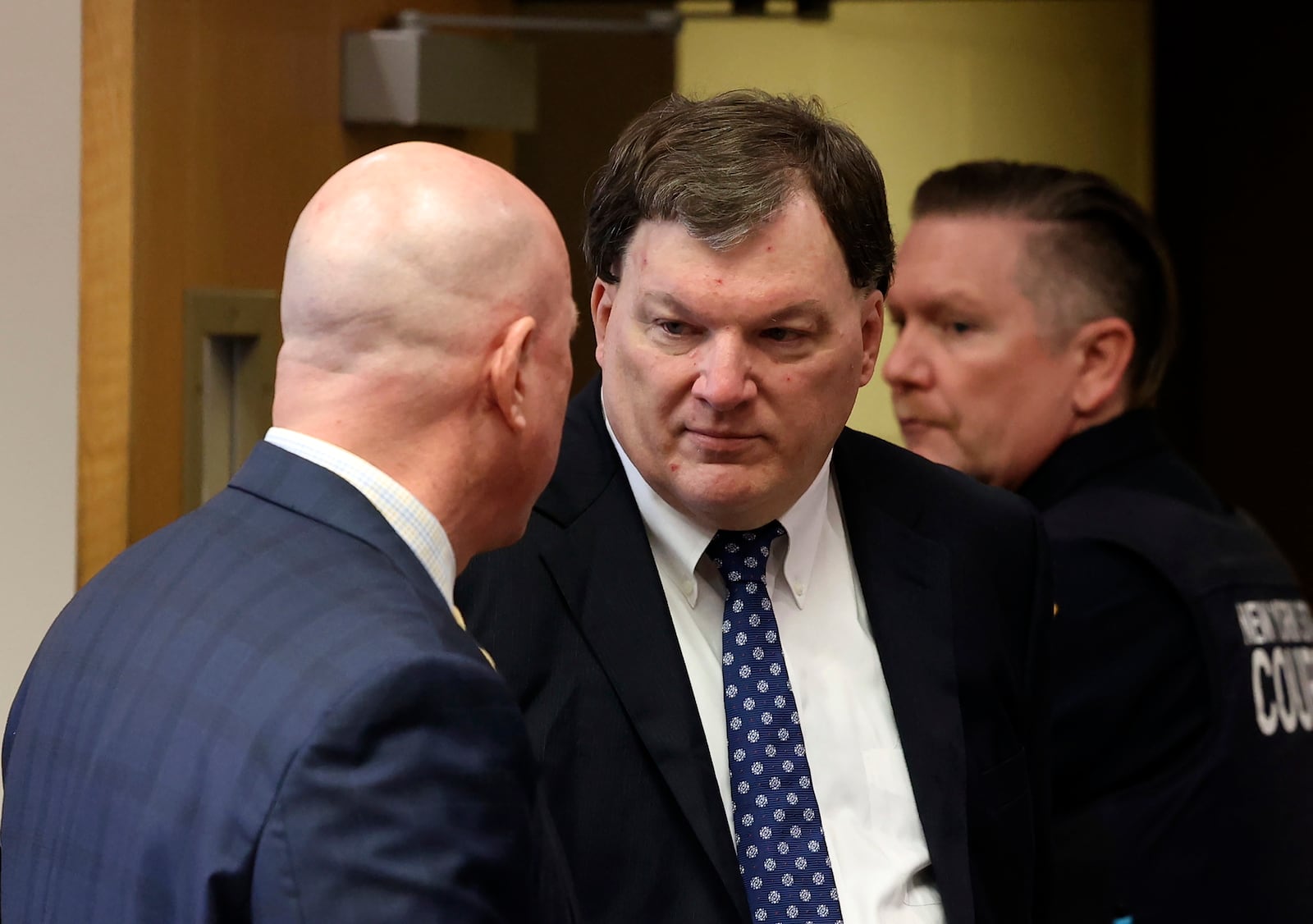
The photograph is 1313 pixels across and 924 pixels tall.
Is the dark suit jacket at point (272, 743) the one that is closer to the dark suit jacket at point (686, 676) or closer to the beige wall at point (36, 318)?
the dark suit jacket at point (686, 676)

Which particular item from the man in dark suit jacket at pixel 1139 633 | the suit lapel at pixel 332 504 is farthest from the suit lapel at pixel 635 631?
the man in dark suit jacket at pixel 1139 633

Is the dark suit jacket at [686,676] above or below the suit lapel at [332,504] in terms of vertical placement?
below

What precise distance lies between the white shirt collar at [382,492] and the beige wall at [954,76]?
2.49 meters

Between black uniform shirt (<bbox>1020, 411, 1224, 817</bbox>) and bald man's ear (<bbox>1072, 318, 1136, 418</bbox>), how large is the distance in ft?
0.96

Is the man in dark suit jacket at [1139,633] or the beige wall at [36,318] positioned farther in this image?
the man in dark suit jacket at [1139,633]

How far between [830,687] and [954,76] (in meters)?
2.61

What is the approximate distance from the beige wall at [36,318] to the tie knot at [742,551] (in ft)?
2.69

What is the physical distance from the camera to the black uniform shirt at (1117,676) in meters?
1.97

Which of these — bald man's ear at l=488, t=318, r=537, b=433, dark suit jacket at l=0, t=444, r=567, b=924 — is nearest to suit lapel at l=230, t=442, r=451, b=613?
dark suit jacket at l=0, t=444, r=567, b=924

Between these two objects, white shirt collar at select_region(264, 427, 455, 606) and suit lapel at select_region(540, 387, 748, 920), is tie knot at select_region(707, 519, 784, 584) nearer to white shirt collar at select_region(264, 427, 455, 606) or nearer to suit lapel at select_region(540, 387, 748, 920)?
suit lapel at select_region(540, 387, 748, 920)

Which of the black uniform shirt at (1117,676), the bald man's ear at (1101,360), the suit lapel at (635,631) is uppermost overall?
the bald man's ear at (1101,360)

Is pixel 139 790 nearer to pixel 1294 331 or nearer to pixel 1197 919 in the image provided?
pixel 1197 919

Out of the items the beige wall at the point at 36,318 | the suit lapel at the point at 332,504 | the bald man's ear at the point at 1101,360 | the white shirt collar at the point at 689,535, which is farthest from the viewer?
the bald man's ear at the point at 1101,360

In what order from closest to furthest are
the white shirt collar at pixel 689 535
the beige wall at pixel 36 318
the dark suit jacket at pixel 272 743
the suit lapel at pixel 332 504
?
1. the dark suit jacket at pixel 272 743
2. the suit lapel at pixel 332 504
3. the white shirt collar at pixel 689 535
4. the beige wall at pixel 36 318
